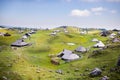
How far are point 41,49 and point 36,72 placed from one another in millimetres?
36154

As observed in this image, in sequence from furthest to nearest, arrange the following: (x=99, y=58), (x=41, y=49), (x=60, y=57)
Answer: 1. (x=41, y=49)
2. (x=60, y=57)
3. (x=99, y=58)

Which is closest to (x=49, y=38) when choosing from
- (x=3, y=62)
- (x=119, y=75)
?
(x=3, y=62)

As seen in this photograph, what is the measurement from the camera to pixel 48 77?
171 ft

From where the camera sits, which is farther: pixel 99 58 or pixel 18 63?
pixel 99 58

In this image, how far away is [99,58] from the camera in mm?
66688

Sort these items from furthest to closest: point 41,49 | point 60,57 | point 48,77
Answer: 1. point 41,49
2. point 60,57
3. point 48,77

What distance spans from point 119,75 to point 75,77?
990 centimetres

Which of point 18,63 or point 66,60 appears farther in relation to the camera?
point 66,60

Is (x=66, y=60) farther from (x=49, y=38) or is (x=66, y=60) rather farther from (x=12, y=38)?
(x=12, y=38)

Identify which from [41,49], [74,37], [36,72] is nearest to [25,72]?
[36,72]

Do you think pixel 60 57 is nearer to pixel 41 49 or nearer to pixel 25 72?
pixel 41 49

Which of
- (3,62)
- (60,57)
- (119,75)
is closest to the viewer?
(119,75)

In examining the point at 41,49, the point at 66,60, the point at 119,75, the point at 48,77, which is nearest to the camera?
the point at 119,75

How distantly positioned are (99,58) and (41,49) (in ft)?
97.3
